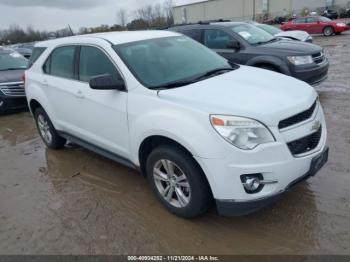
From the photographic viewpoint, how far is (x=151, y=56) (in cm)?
398

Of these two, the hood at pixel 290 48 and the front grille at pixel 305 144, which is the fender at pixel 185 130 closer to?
the front grille at pixel 305 144

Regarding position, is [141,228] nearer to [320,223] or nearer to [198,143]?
[198,143]

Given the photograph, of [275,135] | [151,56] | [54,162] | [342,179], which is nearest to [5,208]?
[54,162]

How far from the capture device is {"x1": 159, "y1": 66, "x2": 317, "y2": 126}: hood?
Result: 2928 millimetres

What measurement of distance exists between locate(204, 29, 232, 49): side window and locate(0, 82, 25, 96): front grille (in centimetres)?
490

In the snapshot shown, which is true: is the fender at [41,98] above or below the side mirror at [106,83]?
below

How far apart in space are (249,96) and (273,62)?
4.35 m

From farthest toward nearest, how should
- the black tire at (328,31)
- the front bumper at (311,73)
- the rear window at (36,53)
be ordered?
the black tire at (328,31) → the front bumper at (311,73) → the rear window at (36,53)

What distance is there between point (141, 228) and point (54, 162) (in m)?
2.54

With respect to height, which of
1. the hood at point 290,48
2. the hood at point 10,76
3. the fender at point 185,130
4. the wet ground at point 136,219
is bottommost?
the wet ground at point 136,219

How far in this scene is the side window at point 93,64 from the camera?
3.95 m

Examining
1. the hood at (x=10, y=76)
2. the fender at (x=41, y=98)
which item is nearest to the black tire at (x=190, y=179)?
the fender at (x=41, y=98)

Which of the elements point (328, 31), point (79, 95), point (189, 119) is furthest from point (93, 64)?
point (328, 31)

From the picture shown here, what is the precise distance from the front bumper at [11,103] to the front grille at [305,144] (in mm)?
7752
